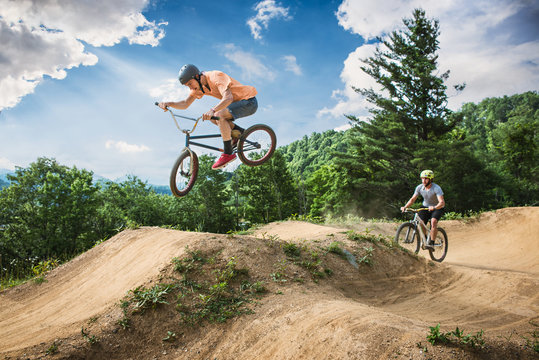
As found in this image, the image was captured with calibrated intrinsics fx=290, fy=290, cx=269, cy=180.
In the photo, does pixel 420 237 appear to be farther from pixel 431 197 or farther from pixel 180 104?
pixel 180 104

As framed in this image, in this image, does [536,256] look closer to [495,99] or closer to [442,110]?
[442,110]

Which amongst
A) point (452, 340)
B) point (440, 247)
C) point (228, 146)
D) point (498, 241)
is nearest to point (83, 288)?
point (228, 146)

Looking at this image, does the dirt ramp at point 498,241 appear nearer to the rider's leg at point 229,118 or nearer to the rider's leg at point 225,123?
the rider's leg at point 229,118

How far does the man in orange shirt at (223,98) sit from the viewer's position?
528 cm

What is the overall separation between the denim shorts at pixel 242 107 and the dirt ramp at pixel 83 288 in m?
3.22

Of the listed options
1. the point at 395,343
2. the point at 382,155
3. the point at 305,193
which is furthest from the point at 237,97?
the point at 305,193

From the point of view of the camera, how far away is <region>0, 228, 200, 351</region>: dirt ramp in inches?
200

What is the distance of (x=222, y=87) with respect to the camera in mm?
5285

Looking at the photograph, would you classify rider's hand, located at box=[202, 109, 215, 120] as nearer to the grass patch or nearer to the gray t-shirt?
the grass patch

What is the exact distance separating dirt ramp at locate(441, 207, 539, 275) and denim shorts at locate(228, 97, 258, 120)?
10161 mm

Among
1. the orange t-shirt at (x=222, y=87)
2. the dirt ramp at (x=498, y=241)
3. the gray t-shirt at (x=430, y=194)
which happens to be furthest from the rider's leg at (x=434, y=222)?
the orange t-shirt at (x=222, y=87)

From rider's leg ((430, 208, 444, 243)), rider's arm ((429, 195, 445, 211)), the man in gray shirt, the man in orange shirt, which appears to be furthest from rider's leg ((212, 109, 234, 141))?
rider's leg ((430, 208, 444, 243))

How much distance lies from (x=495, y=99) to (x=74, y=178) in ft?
415

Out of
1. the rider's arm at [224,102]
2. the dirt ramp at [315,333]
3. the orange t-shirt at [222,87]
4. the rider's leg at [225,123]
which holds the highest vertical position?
the orange t-shirt at [222,87]
